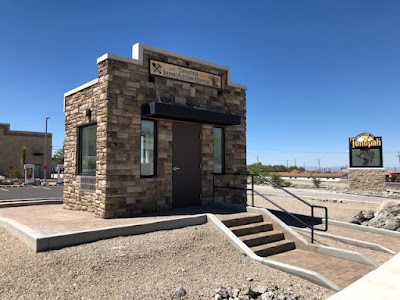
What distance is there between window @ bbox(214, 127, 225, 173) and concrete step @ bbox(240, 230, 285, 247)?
10.9ft

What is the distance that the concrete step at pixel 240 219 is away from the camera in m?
8.06

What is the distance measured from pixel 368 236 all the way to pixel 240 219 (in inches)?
147

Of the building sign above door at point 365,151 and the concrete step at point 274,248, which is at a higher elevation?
the building sign above door at point 365,151

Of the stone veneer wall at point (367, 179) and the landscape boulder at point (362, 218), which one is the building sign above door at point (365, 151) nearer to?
the stone veneer wall at point (367, 179)

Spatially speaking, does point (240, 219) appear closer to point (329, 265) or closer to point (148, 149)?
point (329, 265)

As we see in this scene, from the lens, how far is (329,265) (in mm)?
6676

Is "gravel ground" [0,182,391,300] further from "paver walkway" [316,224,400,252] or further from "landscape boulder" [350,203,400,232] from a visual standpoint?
"landscape boulder" [350,203,400,232]

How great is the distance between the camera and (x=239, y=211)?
9328 millimetres

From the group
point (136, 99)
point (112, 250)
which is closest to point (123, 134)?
point (136, 99)

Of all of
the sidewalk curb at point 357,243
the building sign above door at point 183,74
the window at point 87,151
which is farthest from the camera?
the window at point 87,151

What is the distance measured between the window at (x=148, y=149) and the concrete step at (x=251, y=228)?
2.93 meters

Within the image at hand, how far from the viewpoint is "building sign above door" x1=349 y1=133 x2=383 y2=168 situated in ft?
84.5

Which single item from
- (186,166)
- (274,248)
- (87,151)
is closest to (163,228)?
(274,248)

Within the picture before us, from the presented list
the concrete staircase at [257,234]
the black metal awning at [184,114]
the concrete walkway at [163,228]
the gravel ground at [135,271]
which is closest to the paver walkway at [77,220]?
the concrete walkway at [163,228]
